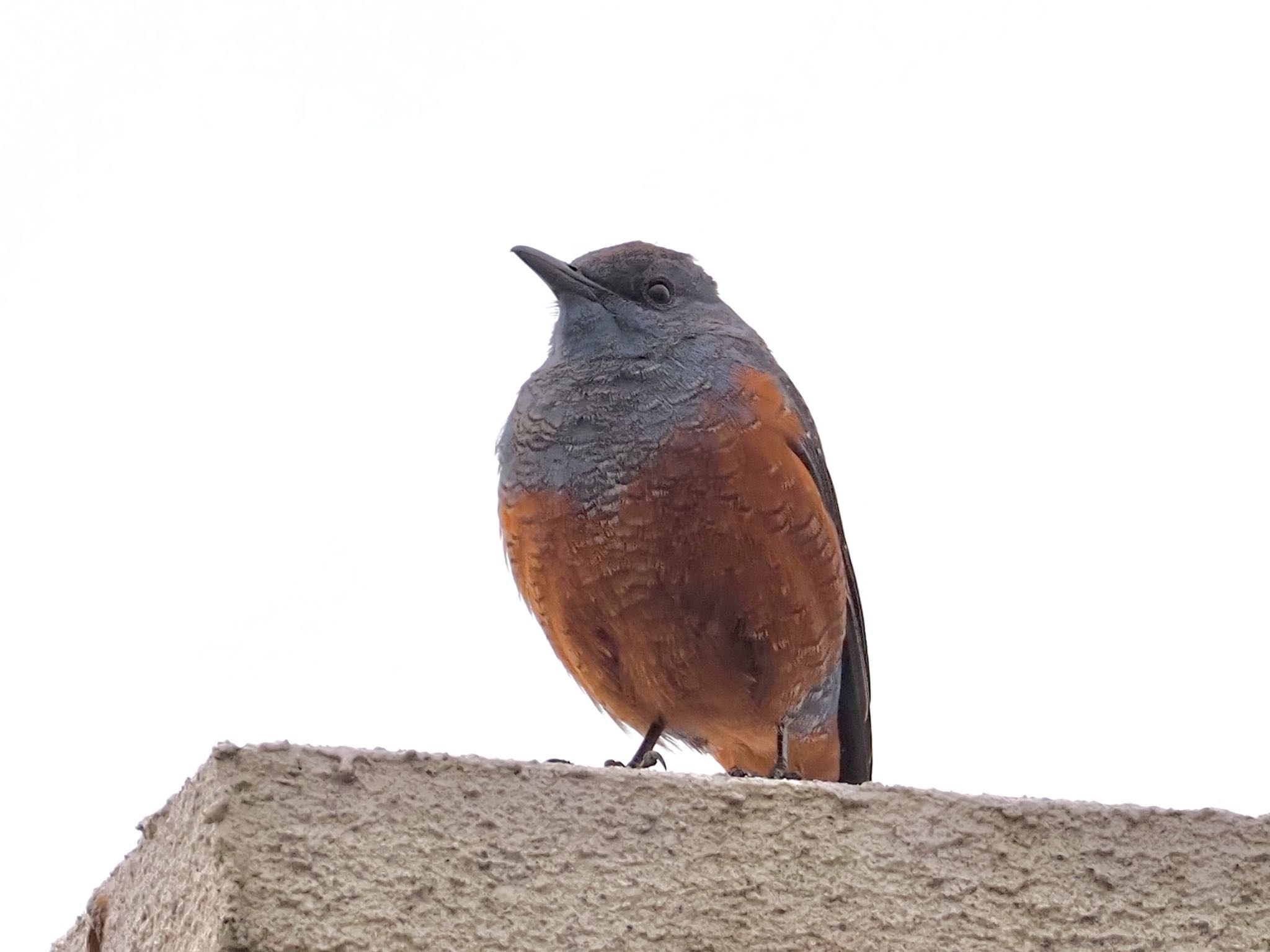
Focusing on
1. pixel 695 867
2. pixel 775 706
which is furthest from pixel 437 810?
pixel 775 706

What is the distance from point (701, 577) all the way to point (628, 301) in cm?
124

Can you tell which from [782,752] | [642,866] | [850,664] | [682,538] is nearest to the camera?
[642,866]

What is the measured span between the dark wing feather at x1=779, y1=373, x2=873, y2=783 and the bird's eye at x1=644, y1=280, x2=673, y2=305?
46 cm

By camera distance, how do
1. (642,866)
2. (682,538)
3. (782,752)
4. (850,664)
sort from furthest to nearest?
1. (850,664)
2. (782,752)
3. (682,538)
4. (642,866)

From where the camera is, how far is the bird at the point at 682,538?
4.30 meters

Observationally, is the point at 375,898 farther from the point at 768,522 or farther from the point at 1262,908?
the point at 768,522

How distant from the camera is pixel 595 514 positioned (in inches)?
171

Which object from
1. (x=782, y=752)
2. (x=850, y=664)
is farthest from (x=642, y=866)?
(x=850, y=664)

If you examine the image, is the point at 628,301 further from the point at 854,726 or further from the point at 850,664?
the point at 854,726

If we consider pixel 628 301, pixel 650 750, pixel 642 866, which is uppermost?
pixel 628 301

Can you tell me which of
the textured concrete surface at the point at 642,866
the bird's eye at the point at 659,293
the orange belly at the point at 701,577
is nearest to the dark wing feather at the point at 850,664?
the orange belly at the point at 701,577

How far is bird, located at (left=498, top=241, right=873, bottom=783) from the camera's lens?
4.30 m

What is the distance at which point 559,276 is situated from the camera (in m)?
5.21

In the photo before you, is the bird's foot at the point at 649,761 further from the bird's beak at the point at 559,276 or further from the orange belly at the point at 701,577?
the bird's beak at the point at 559,276
